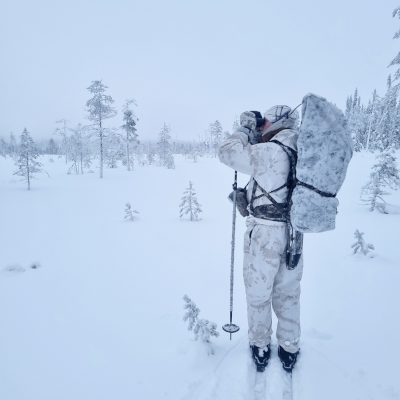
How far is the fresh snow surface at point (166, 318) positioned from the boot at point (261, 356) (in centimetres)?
8

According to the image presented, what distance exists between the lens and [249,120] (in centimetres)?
290

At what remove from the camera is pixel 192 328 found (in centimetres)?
317

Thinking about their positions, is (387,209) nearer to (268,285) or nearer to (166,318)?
(268,285)

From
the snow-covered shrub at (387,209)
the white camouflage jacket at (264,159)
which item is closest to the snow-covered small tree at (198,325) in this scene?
the white camouflage jacket at (264,159)

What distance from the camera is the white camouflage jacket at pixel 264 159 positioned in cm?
256

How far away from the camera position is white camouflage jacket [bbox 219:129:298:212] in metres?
2.56

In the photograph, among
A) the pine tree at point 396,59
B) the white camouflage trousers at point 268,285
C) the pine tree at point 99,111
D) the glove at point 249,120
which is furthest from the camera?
the pine tree at point 99,111

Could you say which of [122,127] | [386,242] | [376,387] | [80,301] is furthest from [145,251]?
[122,127]

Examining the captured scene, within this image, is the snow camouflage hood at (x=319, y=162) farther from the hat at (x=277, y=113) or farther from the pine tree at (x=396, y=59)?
the pine tree at (x=396, y=59)

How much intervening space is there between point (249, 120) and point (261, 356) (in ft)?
9.48

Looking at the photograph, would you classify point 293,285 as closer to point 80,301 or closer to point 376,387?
point 376,387

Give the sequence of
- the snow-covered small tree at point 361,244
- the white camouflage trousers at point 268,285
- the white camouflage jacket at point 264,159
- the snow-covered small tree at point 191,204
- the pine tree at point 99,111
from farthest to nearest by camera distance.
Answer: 1. the pine tree at point 99,111
2. the snow-covered small tree at point 191,204
3. the snow-covered small tree at point 361,244
4. the white camouflage trousers at point 268,285
5. the white camouflage jacket at point 264,159

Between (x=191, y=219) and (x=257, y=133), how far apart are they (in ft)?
27.8

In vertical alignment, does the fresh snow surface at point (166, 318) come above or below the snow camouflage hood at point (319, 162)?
below
